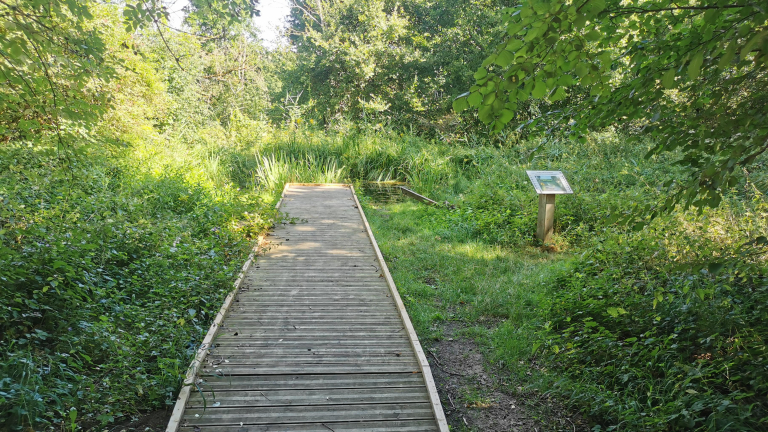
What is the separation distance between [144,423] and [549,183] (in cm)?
606

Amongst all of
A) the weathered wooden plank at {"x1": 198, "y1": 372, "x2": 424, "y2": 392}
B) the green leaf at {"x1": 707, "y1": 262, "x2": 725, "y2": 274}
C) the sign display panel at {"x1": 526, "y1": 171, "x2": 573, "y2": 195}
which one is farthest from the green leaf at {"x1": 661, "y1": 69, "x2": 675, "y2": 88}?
the sign display panel at {"x1": 526, "y1": 171, "x2": 573, "y2": 195}

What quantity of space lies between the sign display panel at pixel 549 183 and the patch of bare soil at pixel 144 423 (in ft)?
18.6

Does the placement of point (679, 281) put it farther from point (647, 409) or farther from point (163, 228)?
point (163, 228)

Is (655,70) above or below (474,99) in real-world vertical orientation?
above

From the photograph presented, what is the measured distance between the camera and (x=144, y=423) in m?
2.98

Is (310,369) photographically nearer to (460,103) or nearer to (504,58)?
(460,103)

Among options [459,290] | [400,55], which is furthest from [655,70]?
[400,55]

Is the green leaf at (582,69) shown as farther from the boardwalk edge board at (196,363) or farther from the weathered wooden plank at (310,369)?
the boardwalk edge board at (196,363)

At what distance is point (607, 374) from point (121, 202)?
20.0 feet

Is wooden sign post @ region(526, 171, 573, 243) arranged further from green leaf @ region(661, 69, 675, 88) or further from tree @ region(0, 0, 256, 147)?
green leaf @ region(661, 69, 675, 88)

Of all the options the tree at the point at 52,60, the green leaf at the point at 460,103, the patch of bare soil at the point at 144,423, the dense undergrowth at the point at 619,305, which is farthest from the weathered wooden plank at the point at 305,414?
the tree at the point at 52,60

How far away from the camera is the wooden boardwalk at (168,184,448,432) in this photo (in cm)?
304

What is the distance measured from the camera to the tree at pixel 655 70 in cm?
188

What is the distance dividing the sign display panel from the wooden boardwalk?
276cm
